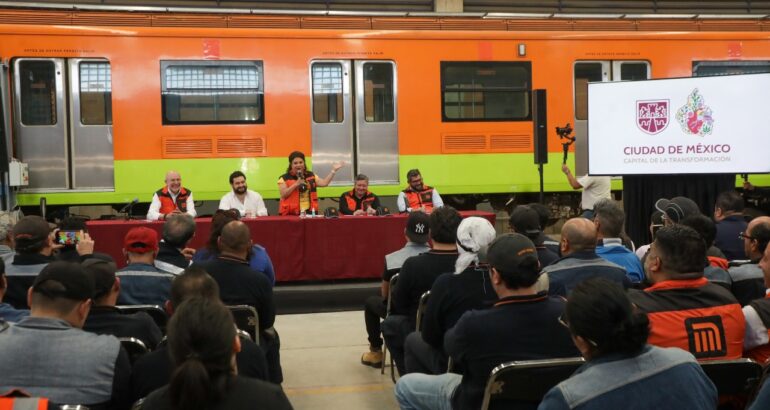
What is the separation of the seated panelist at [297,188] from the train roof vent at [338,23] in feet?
9.42

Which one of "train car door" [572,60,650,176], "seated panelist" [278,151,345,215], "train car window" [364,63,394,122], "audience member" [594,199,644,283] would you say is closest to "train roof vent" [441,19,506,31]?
"train car door" [572,60,650,176]

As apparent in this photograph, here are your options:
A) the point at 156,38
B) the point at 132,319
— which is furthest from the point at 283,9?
the point at 132,319

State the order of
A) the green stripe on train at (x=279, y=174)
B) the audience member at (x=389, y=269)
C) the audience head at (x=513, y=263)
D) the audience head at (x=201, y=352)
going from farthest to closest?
the green stripe on train at (x=279, y=174) < the audience member at (x=389, y=269) < the audience head at (x=513, y=263) < the audience head at (x=201, y=352)

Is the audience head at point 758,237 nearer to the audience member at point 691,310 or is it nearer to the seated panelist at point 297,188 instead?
the audience member at point 691,310

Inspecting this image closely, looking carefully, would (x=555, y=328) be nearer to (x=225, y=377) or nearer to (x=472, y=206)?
(x=225, y=377)

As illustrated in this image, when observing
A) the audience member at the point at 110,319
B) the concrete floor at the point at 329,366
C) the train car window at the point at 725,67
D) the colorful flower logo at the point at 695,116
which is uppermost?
the train car window at the point at 725,67

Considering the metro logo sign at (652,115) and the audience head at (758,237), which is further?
the metro logo sign at (652,115)

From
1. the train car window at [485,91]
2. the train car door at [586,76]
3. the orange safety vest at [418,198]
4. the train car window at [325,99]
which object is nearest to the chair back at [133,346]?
the orange safety vest at [418,198]

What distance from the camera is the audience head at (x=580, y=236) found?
4465mm

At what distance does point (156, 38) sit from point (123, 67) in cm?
57

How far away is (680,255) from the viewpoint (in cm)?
333

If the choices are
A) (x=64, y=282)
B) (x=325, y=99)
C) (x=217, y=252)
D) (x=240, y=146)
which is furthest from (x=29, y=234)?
(x=325, y=99)

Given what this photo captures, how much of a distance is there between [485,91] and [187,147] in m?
4.19

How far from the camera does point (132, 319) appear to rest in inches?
136
